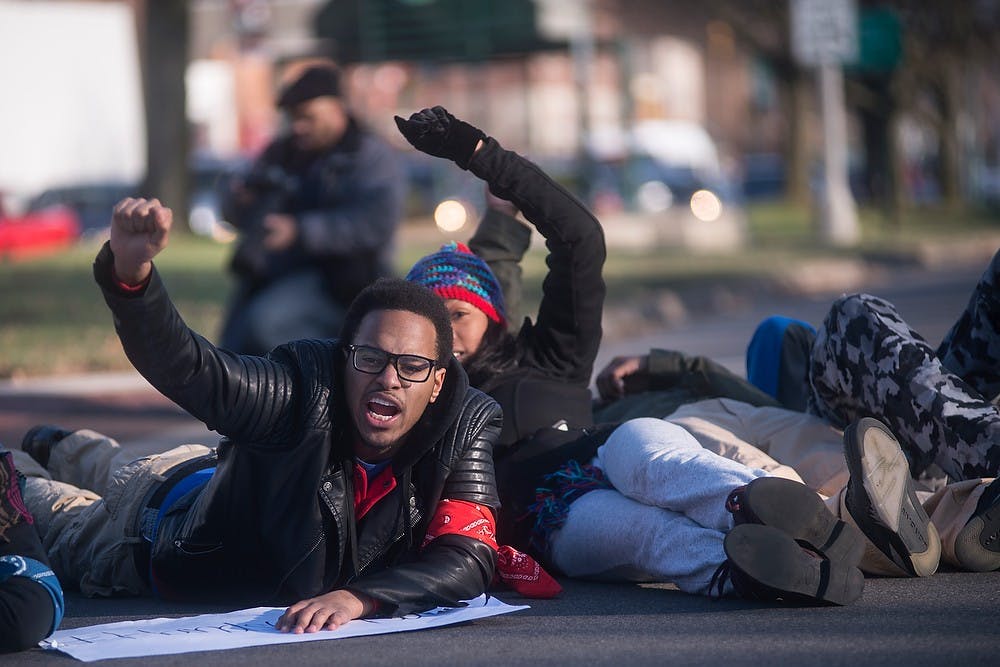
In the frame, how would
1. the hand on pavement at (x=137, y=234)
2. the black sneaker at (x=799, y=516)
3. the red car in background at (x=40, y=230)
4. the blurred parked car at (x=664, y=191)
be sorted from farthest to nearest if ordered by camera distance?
the red car in background at (x=40, y=230)
the blurred parked car at (x=664, y=191)
the black sneaker at (x=799, y=516)
the hand on pavement at (x=137, y=234)

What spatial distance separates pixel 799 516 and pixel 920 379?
0.92 metres

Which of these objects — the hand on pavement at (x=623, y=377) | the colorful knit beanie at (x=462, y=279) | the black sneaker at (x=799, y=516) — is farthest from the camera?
the hand on pavement at (x=623, y=377)

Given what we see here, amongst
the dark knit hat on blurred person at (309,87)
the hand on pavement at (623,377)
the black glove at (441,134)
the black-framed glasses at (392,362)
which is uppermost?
the dark knit hat on blurred person at (309,87)

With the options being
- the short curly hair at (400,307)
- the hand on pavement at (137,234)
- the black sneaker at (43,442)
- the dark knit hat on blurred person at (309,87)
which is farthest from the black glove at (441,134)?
the dark knit hat on blurred person at (309,87)

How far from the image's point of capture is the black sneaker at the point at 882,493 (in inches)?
176

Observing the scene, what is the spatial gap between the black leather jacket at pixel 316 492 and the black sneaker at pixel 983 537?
4.50 ft

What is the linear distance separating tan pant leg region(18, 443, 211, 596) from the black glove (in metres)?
1.26

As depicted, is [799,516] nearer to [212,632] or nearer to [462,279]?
[212,632]

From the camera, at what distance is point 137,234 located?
3.88 meters

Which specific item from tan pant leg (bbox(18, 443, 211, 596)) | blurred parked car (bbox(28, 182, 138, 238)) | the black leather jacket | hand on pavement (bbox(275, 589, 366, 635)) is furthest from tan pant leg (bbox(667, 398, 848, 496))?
blurred parked car (bbox(28, 182, 138, 238))

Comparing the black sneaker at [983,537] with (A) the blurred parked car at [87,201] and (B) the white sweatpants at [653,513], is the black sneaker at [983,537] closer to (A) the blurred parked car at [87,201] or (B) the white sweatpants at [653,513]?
(B) the white sweatpants at [653,513]

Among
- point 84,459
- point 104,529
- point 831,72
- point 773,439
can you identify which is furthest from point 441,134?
point 831,72

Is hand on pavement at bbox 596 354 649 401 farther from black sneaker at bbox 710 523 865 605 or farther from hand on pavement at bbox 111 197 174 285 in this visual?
hand on pavement at bbox 111 197 174 285

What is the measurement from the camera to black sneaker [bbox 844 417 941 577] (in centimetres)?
447
